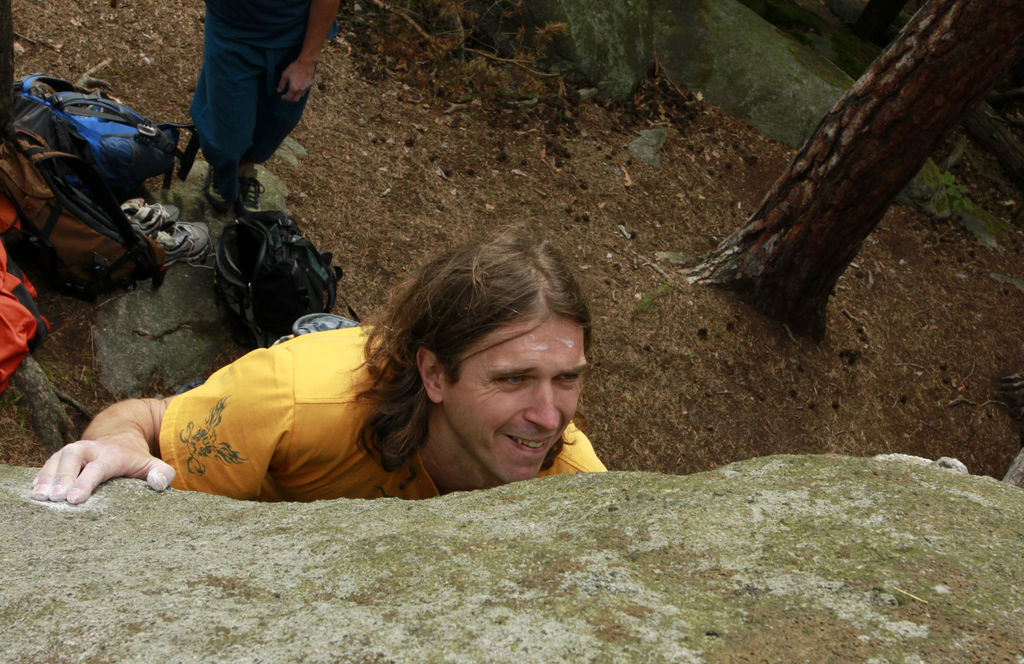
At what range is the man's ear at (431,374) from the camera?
2359 millimetres

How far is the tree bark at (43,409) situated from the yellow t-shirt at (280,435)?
191cm

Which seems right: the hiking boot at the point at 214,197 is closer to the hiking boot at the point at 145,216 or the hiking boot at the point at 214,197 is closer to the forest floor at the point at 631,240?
the hiking boot at the point at 145,216

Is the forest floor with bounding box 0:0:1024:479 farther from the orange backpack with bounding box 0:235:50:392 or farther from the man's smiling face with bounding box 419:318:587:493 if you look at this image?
the man's smiling face with bounding box 419:318:587:493

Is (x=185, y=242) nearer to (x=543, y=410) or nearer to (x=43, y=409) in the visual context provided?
(x=43, y=409)

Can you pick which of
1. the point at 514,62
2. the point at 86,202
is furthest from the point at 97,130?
the point at 514,62

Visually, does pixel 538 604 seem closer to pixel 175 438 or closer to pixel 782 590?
pixel 782 590

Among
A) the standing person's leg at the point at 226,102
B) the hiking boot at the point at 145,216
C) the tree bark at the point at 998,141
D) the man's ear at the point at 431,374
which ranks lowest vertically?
the hiking boot at the point at 145,216

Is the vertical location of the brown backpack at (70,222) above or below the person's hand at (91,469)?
below

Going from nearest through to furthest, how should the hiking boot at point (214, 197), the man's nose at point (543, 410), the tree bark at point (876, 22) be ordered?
the man's nose at point (543, 410)
the hiking boot at point (214, 197)
the tree bark at point (876, 22)

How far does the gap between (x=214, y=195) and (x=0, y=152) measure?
148cm

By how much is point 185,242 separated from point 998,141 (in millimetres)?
10485

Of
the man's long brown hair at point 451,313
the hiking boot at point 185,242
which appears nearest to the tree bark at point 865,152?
the man's long brown hair at point 451,313

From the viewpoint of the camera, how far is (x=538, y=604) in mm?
1232

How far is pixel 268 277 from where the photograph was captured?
460cm
